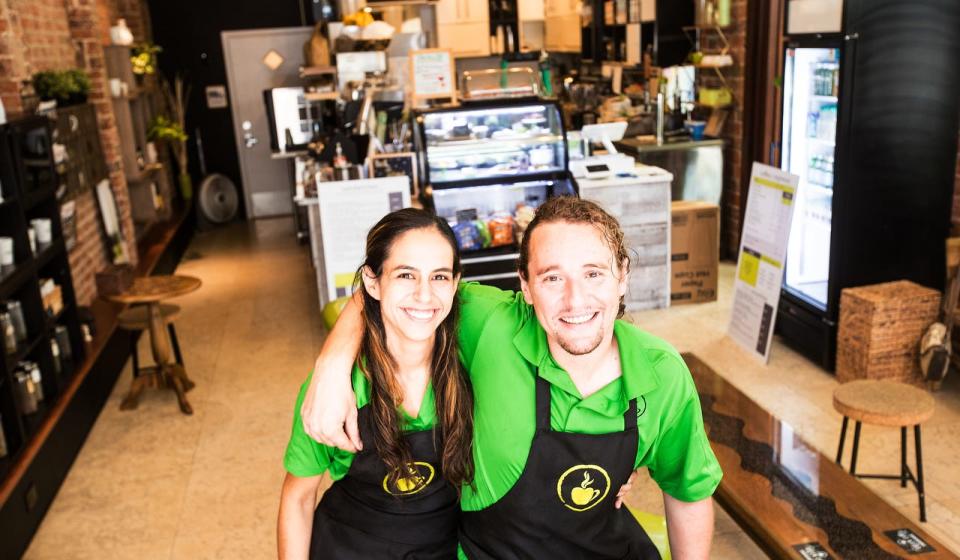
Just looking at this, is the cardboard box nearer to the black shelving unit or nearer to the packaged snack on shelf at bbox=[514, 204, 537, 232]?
the packaged snack on shelf at bbox=[514, 204, 537, 232]

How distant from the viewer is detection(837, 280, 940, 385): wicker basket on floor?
4570mm

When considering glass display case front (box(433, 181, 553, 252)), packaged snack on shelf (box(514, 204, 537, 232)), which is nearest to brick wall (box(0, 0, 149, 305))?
glass display case front (box(433, 181, 553, 252))

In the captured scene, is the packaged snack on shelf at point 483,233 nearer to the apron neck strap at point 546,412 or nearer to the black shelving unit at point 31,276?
the black shelving unit at point 31,276

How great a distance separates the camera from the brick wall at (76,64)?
5105 mm

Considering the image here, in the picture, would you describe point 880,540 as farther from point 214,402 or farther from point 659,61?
point 659,61

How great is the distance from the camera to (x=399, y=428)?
75.2 inches

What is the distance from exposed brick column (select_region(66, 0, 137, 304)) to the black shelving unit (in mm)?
1390

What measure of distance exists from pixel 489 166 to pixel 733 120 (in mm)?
2413

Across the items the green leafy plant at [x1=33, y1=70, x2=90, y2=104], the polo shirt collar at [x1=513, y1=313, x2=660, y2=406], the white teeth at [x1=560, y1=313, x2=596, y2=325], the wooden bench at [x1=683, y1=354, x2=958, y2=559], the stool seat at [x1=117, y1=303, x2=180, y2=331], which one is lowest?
the wooden bench at [x1=683, y1=354, x2=958, y2=559]

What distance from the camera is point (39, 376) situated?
14.6ft

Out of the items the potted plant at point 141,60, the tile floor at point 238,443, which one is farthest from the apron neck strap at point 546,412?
the potted plant at point 141,60

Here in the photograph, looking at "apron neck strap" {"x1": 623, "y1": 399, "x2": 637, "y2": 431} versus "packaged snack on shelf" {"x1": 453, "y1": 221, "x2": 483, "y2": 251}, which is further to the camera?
"packaged snack on shelf" {"x1": 453, "y1": 221, "x2": 483, "y2": 251}

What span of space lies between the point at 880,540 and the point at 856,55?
9.32 ft

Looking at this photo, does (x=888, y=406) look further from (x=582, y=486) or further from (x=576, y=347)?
(x=576, y=347)
